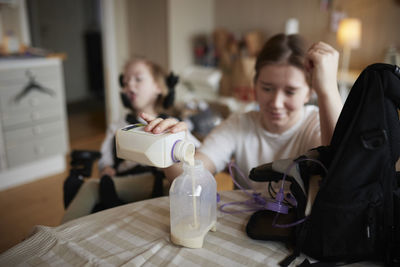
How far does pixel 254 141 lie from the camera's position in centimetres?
129

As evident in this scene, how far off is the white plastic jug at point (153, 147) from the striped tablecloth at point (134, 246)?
19cm

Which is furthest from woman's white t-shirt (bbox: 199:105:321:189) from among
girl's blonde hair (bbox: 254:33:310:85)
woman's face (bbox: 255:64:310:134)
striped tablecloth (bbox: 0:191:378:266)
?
striped tablecloth (bbox: 0:191:378:266)

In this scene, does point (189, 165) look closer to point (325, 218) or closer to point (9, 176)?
point (325, 218)

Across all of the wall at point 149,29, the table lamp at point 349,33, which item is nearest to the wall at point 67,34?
the wall at point 149,29

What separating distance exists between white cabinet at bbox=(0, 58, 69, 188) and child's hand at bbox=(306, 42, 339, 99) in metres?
2.37

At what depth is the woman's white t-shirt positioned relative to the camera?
1207 mm

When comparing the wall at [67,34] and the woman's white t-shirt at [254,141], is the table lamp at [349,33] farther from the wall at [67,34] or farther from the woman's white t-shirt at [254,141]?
the wall at [67,34]

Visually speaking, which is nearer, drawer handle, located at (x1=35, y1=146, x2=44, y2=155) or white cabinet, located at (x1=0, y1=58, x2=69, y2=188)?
white cabinet, located at (x1=0, y1=58, x2=69, y2=188)

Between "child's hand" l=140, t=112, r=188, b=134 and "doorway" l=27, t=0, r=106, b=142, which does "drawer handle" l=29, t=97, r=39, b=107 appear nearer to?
"doorway" l=27, t=0, r=106, b=142

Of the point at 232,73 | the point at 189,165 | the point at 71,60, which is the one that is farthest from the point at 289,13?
the point at 71,60

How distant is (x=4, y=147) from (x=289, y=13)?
2.77m

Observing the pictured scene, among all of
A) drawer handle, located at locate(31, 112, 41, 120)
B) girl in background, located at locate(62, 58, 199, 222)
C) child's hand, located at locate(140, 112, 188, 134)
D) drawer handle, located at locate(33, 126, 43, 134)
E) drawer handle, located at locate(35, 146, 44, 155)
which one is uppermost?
child's hand, located at locate(140, 112, 188, 134)

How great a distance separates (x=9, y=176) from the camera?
2.82m

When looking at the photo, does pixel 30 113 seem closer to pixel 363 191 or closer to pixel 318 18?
pixel 318 18
